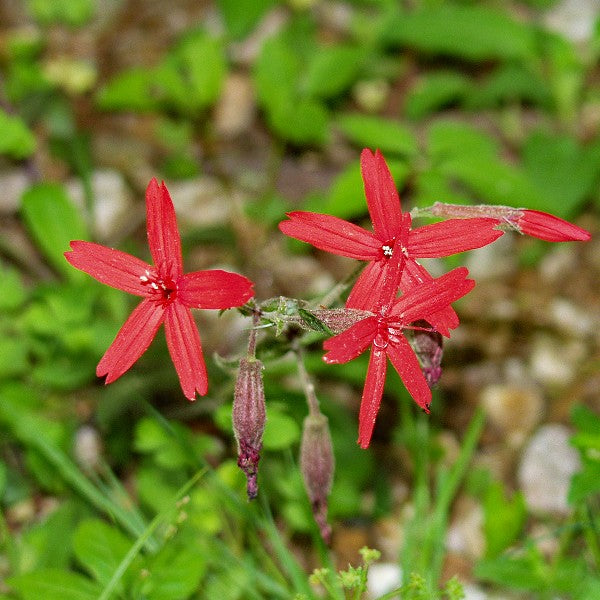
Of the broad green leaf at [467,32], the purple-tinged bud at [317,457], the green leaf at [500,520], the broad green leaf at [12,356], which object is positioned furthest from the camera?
the broad green leaf at [467,32]

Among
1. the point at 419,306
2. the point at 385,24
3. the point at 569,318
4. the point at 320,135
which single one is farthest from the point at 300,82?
the point at 419,306

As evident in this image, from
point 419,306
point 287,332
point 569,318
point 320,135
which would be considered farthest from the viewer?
point 320,135

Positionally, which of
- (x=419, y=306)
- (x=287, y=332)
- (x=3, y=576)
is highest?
(x=419, y=306)

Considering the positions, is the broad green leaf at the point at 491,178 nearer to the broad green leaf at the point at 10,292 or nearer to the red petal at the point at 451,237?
the red petal at the point at 451,237

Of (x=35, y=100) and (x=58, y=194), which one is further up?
(x=35, y=100)

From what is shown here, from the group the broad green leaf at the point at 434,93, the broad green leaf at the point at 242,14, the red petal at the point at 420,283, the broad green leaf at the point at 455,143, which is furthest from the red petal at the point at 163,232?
the broad green leaf at the point at 434,93

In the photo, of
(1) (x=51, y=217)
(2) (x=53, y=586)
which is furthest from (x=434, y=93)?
(2) (x=53, y=586)

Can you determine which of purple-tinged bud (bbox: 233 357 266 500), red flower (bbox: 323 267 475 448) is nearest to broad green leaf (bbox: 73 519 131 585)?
purple-tinged bud (bbox: 233 357 266 500)

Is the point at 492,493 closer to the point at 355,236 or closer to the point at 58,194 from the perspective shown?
the point at 355,236
